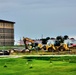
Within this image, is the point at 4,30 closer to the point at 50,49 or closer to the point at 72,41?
the point at 72,41

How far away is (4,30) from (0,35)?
618 centimetres

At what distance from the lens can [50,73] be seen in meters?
31.8

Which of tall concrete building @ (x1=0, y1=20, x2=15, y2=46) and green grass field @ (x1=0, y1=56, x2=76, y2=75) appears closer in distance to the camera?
green grass field @ (x1=0, y1=56, x2=76, y2=75)

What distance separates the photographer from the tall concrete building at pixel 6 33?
146 m

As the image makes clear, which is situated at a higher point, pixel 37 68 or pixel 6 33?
pixel 6 33

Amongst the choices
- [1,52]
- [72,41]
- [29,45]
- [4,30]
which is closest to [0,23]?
[4,30]

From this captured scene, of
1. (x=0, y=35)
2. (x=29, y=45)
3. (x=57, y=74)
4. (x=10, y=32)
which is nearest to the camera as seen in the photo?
(x=57, y=74)

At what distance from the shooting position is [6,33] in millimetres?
150250

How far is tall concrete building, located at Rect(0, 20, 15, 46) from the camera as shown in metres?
146

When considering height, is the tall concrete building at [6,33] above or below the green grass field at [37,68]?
above

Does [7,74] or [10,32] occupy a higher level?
[10,32]

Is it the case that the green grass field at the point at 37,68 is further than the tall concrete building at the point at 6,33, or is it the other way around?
the tall concrete building at the point at 6,33

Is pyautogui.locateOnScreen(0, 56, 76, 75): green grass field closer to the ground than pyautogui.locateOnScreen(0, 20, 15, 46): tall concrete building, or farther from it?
closer to the ground

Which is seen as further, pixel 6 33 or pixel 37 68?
pixel 6 33
